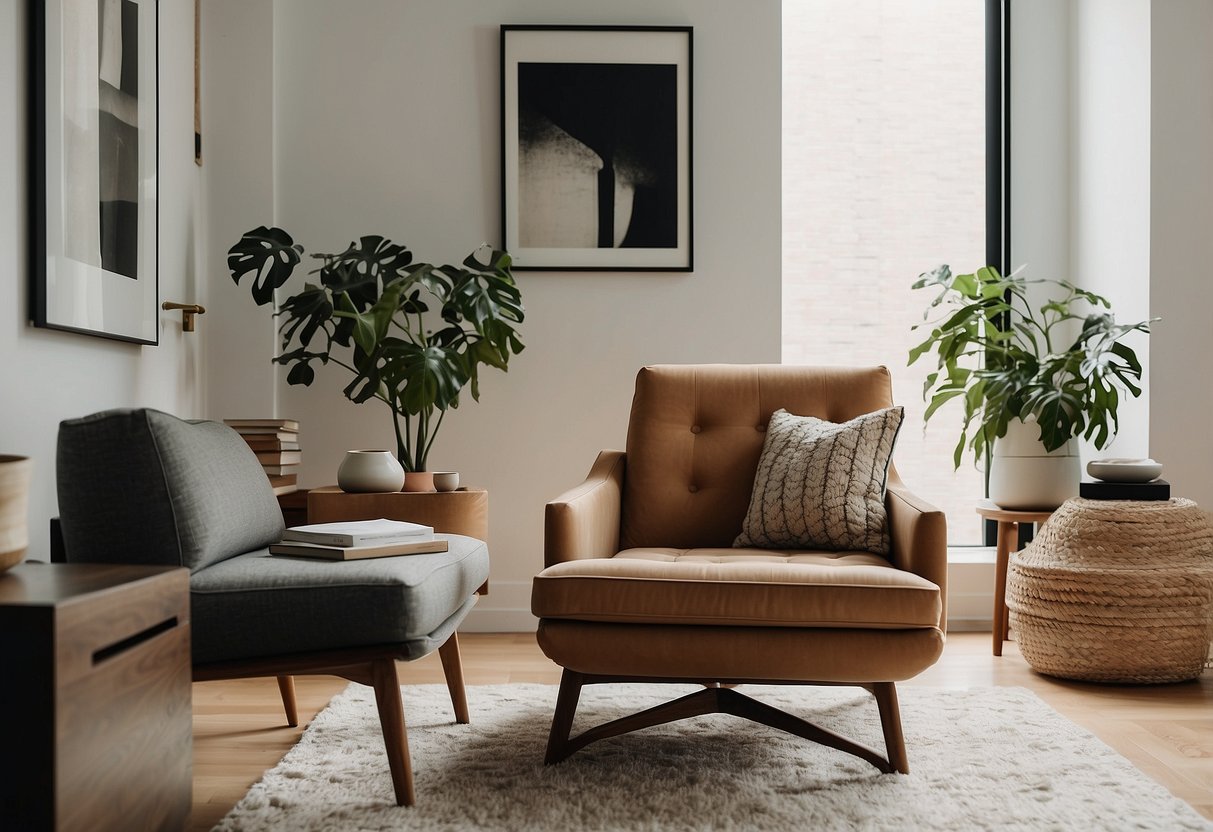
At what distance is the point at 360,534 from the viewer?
178 cm

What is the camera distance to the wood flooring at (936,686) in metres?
1.87

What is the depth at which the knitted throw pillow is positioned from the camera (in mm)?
2166

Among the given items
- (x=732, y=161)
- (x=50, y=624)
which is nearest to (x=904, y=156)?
(x=732, y=161)

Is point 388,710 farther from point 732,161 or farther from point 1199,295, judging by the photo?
point 1199,295

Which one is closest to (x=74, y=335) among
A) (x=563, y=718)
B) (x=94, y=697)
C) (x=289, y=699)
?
(x=289, y=699)

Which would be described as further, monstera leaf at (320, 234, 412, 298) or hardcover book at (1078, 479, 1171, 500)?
monstera leaf at (320, 234, 412, 298)

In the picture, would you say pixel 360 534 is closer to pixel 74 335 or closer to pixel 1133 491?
pixel 74 335

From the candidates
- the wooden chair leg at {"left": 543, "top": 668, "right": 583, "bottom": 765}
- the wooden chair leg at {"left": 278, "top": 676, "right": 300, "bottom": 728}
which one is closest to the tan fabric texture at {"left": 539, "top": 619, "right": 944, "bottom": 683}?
the wooden chair leg at {"left": 543, "top": 668, "right": 583, "bottom": 765}

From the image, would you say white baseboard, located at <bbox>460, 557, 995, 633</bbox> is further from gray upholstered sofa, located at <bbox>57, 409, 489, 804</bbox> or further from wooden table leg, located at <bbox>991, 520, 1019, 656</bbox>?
gray upholstered sofa, located at <bbox>57, 409, 489, 804</bbox>

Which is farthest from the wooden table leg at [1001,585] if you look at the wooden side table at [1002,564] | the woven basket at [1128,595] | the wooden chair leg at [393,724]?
the wooden chair leg at [393,724]

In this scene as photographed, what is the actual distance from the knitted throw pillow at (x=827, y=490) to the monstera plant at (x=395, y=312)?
99 centimetres

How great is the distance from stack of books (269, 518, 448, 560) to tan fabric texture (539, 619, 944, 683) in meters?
0.33

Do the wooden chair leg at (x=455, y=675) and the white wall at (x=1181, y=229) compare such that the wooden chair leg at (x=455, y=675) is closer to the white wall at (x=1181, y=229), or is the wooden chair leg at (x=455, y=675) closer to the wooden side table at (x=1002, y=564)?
the wooden side table at (x=1002, y=564)

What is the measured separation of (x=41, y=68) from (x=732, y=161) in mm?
2095
